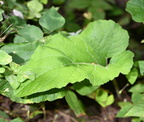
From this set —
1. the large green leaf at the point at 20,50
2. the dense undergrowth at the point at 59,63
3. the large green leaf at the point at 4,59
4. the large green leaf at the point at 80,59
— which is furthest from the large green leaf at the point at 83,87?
the large green leaf at the point at 4,59

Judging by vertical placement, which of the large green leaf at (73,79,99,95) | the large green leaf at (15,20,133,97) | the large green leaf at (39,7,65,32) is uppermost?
the large green leaf at (39,7,65,32)

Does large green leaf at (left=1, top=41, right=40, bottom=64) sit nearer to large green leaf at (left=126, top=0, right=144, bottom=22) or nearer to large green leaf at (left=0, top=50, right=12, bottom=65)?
large green leaf at (left=0, top=50, right=12, bottom=65)

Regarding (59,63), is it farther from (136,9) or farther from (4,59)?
(136,9)

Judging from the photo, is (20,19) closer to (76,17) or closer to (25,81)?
(25,81)

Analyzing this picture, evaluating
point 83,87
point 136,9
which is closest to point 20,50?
point 83,87

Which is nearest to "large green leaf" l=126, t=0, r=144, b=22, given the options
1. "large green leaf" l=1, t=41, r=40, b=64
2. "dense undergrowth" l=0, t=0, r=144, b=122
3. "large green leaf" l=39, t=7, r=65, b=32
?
"dense undergrowth" l=0, t=0, r=144, b=122

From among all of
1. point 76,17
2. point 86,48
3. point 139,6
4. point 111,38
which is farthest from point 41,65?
point 76,17
